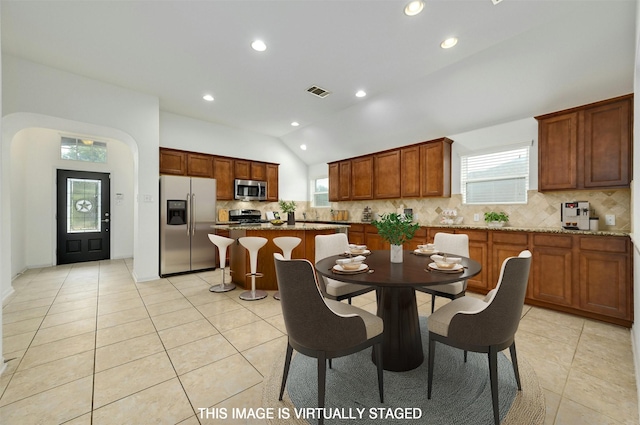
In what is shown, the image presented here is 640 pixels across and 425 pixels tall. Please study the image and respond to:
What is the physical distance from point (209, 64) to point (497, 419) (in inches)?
174

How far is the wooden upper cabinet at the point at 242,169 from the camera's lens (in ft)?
20.3

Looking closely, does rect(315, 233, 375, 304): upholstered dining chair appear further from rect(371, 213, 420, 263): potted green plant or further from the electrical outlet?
the electrical outlet

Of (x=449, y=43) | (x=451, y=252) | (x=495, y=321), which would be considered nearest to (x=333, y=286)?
(x=495, y=321)

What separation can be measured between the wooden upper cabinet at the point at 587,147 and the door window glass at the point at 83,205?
8557 mm

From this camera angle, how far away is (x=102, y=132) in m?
4.09

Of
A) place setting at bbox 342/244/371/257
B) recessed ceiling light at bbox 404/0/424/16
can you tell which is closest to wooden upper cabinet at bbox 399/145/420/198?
recessed ceiling light at bbox 404/0/424/16

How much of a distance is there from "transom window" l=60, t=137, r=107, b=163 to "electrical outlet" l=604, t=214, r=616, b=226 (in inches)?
360

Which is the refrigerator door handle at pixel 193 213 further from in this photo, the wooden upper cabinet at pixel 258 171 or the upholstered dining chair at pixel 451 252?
the upholstered dining chair at pixel 451 252

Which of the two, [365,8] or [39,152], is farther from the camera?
[39,152]

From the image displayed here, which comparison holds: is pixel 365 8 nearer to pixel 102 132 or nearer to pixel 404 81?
pixel 404 81

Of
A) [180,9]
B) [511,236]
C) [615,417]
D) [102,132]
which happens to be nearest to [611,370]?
[615,417]

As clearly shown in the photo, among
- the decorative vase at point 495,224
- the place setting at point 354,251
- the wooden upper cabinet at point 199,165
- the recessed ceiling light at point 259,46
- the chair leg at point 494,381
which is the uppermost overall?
the recessed ceiling light at point 259,46

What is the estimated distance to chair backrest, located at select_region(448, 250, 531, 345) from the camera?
1514 millimetres

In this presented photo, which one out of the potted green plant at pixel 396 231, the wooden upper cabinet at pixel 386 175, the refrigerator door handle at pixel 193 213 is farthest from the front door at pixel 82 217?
the potted green plant at pixel 396 231
